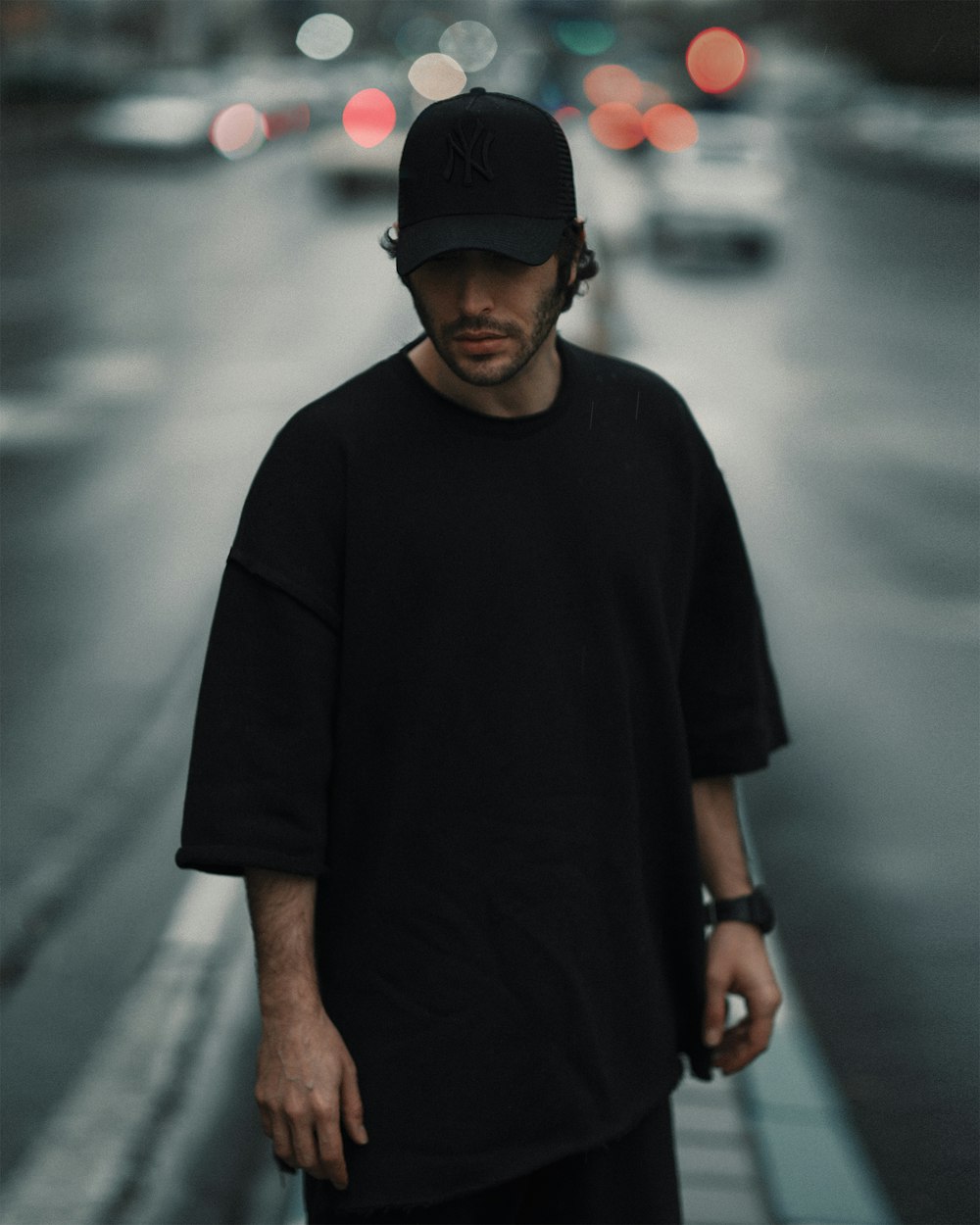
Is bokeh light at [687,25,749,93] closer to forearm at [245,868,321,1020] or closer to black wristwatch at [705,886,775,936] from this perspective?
black wristwatch at [705,886,775,936]

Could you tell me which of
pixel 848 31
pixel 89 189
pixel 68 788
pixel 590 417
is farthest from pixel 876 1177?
pixel 848 31

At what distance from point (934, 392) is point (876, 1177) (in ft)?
37.0

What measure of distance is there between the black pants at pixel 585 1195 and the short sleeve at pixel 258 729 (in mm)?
447

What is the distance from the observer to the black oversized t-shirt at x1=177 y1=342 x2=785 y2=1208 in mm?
1733

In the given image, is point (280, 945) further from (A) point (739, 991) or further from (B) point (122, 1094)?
(B) point (122, 1094)

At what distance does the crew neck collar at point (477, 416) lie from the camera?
5.84 feet

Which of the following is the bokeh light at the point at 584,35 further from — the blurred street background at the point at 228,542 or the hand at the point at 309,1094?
the hand at the point at 309,1094

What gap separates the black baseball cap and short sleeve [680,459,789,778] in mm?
545

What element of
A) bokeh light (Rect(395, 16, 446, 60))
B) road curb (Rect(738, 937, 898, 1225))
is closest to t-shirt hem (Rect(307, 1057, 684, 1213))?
road curb (Rect(738, 937, 898, 1225))

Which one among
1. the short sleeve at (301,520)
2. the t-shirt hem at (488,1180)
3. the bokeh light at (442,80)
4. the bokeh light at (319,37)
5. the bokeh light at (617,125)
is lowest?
the t-shirt hem at (488,1180)

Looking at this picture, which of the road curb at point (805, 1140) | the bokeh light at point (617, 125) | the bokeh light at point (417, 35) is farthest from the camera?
the bokeh light at point (417, 35)

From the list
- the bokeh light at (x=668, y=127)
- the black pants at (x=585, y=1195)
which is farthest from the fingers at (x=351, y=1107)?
the bokeh light at (x=668, y=127)

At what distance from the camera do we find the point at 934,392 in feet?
44.2

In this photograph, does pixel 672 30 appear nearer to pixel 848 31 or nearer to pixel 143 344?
pixel 848 31
